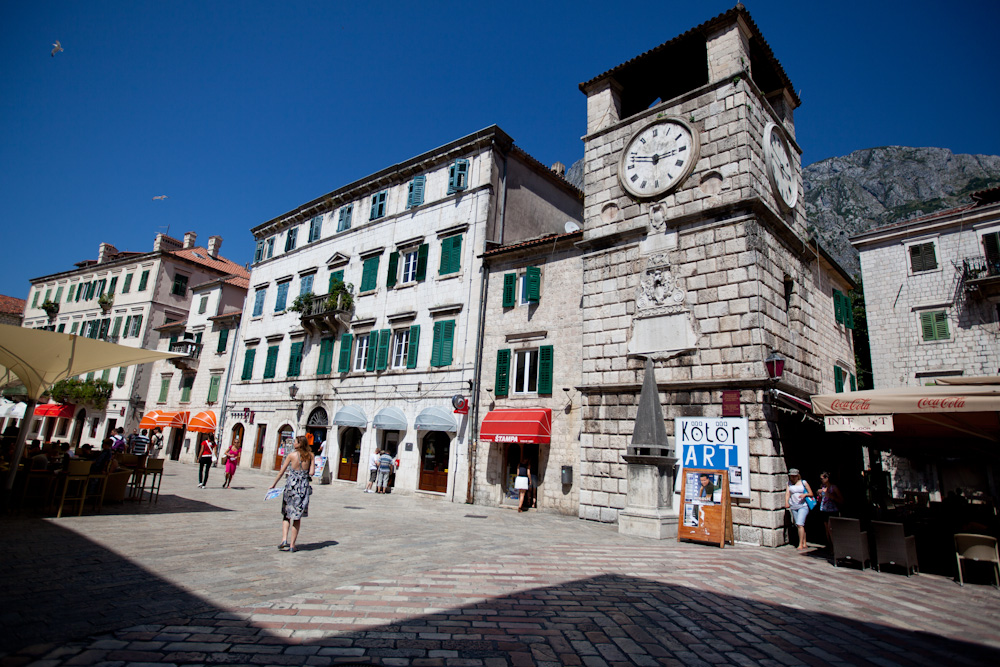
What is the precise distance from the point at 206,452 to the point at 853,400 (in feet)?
56.8

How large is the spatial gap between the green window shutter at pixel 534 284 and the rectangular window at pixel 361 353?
856 centimetres

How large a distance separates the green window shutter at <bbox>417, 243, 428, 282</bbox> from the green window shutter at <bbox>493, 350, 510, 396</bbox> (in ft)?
18.1

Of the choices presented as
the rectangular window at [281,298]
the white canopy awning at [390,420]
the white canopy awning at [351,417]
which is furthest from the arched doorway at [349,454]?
the rectangular window at [281,298]

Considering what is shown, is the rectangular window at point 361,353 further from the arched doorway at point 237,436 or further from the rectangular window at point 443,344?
the arched doorway at point 237,436

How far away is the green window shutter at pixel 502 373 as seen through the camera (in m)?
17.9

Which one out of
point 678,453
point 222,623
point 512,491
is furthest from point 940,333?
point 222,623

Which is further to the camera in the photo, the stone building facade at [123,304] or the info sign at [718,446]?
the stone building facade at [123,304]

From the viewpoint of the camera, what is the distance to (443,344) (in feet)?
65.0

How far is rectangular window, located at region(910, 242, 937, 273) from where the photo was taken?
2200cm

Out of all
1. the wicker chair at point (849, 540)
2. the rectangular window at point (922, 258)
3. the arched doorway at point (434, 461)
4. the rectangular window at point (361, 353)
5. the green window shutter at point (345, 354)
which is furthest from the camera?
the green window shutter at point (345, 354)

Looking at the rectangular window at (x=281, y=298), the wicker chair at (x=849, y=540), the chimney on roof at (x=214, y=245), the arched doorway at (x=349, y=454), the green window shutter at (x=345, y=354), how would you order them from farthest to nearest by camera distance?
1. the chimney on roof at (x=214, y=245)
2. the rectangular window at (x=281, y=298)
3. the green window shutter at (x=345, y=354)
4. the arched doorway at (x=349, y=454)
5. the wicker chair at (x=849, y=540)

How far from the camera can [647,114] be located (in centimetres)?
1551

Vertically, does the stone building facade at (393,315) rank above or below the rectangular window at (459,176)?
below

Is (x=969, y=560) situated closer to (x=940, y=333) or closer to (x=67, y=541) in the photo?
(x=67, y=541)
